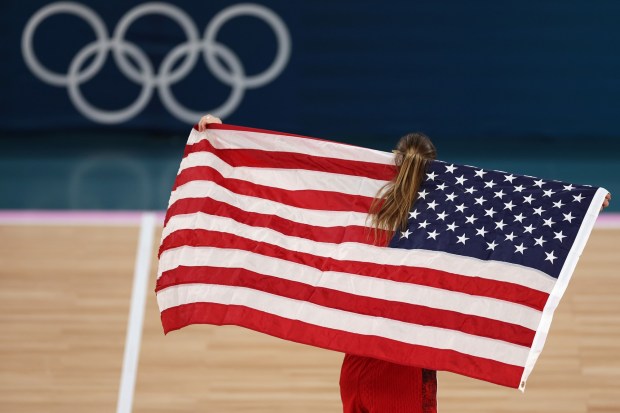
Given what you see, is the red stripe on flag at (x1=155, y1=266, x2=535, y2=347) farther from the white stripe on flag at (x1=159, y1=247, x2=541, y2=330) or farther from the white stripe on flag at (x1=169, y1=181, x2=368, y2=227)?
the white stripe on flag at (x1=169, y1=181, x2=368, y2=227)

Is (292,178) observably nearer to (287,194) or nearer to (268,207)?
(287,194)

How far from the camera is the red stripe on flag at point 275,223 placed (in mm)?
5395

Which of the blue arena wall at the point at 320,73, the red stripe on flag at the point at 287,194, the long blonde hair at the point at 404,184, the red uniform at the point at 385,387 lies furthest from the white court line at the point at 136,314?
the blue arena wall at the point at 320,73

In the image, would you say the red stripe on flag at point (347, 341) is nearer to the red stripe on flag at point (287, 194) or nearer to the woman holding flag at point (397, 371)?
the woman holding flag at point (397, 371)

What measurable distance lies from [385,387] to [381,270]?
562 mm

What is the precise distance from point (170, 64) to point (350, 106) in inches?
81.6

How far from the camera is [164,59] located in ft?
39.5

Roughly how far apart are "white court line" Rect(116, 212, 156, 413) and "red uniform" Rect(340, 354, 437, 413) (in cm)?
208

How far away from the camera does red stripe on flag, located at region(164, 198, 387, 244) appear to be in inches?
212

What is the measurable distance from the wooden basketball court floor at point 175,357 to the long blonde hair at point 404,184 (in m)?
1.93

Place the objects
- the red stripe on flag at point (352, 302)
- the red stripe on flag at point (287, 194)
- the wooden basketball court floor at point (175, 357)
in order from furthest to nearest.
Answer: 1. the wooden basketball court floor at point (175, 357)
2. the red stripe on flag at point (287, 194)
3. the red stripe on flag at point (352, 302)

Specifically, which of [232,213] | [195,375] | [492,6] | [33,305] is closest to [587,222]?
[232,213]

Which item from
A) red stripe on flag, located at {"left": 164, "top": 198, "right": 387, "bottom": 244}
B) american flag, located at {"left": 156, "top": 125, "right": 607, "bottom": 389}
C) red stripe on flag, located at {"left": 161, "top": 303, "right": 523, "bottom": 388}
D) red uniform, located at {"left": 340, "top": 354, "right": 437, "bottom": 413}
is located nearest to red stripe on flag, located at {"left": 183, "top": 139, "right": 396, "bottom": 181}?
american flag, located at {"left": 156, "top": 125, "right": 607, "bottom": 389}

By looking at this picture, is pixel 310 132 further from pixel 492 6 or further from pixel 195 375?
pixel 195 375
